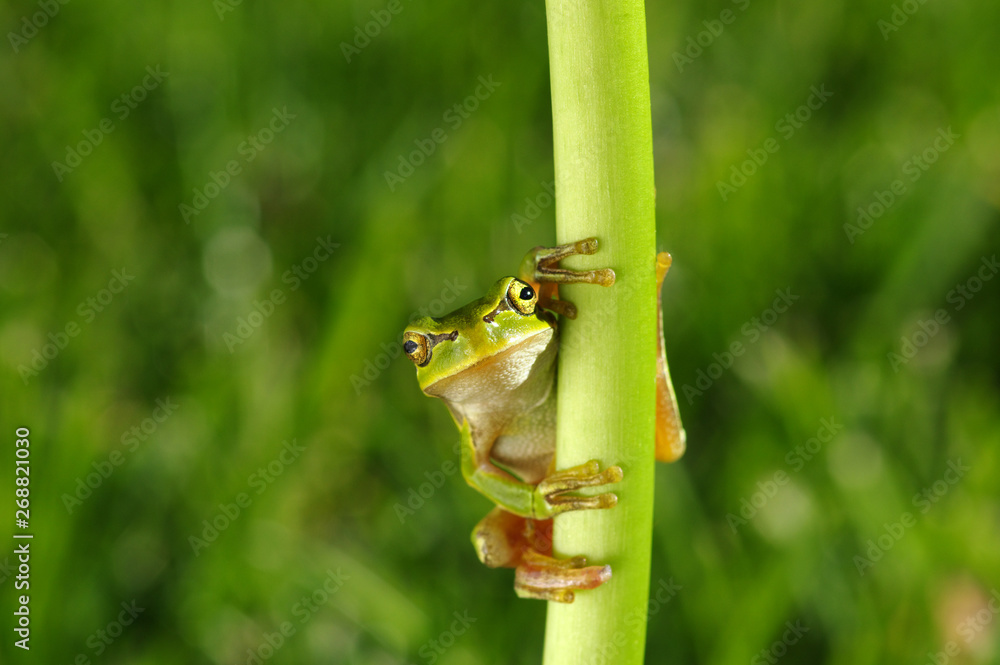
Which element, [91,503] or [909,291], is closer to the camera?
[91,503]

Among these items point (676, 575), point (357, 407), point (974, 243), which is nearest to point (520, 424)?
point (676, 575)

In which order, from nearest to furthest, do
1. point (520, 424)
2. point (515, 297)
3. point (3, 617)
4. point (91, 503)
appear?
point (515, 297), point (520, 424), point (3, 617), point (91, 503)

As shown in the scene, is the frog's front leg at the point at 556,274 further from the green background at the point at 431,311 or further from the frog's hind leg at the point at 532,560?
the green background at the point at 431,311

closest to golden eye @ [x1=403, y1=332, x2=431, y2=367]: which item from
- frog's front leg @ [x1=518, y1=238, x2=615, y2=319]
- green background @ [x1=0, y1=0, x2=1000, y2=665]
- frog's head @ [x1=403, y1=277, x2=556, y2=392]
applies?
frog's head @ [x1=403, y1=277, x2=556, y2=392]

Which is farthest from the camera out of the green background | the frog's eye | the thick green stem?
the green background

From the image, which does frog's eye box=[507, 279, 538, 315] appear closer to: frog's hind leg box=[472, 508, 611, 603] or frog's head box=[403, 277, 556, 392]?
frog's head box=[403, 277, 556, 392]

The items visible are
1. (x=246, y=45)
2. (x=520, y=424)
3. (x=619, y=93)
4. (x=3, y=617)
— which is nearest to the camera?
(x=619, y=93)

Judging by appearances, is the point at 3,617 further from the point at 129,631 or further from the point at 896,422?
the point at 896,422

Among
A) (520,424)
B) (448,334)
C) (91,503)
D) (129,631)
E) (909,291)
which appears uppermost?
(448,334)

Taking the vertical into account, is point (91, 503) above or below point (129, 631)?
above
